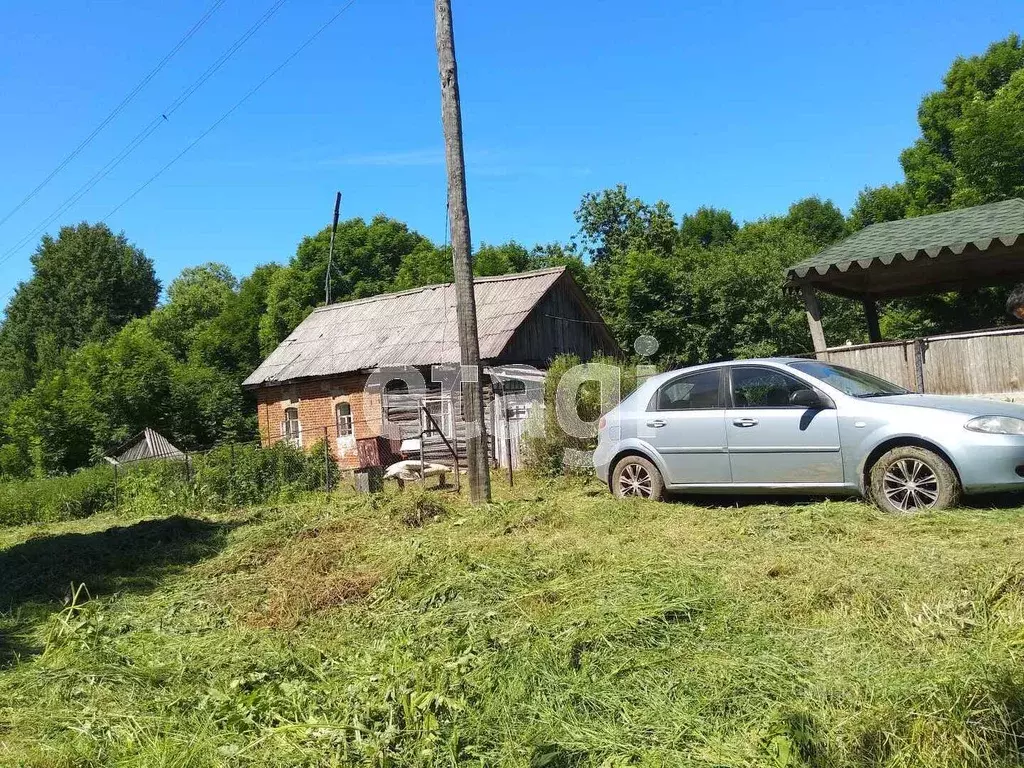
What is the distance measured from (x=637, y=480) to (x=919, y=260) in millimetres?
5661

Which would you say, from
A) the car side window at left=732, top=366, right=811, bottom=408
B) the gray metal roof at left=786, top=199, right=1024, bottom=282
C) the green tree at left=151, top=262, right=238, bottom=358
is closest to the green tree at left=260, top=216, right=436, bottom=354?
the green tree at left=151, top=262, right=238, bottom=358

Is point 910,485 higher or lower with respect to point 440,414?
lower

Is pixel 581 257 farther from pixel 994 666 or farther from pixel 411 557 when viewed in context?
pixel 994 666

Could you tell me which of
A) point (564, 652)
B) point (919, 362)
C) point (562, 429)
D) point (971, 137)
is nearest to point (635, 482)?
point (562, 429)

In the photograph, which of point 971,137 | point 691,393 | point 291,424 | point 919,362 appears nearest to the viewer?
point 691,393

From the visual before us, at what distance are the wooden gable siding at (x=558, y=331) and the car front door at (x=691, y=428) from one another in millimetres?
10320

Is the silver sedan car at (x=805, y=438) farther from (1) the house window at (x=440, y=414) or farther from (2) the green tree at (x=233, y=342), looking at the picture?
(2) the green tree at (x=233, y=342)

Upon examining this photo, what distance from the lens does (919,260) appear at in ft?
36.4

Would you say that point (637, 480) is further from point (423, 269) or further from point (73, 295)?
point (73, 295)

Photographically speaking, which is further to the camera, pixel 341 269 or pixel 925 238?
pixel 341 269

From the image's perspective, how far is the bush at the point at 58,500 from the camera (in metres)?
16.6

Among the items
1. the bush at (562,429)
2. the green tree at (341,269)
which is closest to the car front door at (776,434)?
the bush at (562,429)

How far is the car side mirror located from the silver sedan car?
10mm

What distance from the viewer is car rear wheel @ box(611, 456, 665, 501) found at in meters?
8.59
